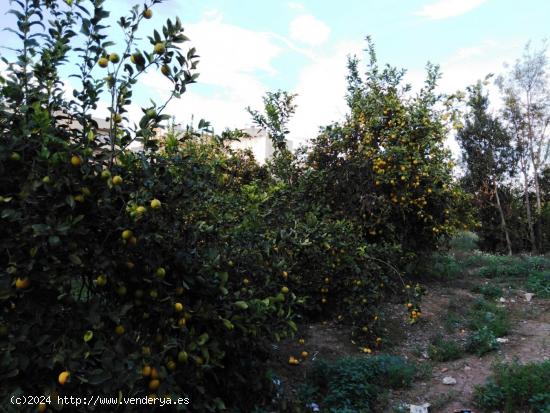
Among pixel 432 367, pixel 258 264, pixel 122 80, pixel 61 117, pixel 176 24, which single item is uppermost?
pixel 176 24

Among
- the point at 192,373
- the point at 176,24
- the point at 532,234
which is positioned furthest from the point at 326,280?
the point at 532,234

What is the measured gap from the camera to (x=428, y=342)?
14.5 feet

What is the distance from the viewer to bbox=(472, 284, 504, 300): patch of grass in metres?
5.97

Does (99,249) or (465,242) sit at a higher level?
(99,249)

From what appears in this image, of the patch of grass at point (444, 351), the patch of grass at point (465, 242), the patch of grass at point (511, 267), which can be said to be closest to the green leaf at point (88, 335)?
the patch of grass at point (444, 351)

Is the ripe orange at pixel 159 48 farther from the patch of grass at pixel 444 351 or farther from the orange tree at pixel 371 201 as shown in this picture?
the patch of grass at pixel 444 351

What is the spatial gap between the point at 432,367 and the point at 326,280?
1140 mm

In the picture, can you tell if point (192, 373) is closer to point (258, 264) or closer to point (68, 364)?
point (68, 364)

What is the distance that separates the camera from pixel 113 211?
1967 mm

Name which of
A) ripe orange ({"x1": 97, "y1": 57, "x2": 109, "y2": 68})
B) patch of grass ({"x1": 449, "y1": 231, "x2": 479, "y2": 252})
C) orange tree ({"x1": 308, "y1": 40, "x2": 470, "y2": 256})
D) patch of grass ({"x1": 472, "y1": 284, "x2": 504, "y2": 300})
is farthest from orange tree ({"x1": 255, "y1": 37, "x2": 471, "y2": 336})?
patch of grass ({"x1": 449, "y1": 231, "x2": 479, "y2": 252})

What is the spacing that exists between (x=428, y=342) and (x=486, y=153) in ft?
27.2

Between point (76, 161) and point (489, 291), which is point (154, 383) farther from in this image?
point (489, 291)

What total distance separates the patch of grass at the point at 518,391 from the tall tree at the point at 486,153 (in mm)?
8945

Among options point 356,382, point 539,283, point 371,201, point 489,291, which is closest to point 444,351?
point 356,382
